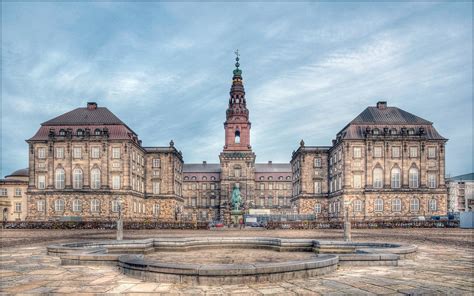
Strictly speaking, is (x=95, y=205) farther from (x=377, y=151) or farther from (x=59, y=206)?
(x=377, y=151)

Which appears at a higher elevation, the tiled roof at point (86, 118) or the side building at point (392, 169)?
the tiled roof at point (86, 118)

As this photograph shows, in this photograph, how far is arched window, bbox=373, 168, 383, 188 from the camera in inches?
2405

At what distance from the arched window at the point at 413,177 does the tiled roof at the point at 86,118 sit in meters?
41.2

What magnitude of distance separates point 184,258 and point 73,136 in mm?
52865

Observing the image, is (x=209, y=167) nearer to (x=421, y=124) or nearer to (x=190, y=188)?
(x=190, y=188)

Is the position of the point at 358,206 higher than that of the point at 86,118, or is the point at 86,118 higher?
the point at 86,118

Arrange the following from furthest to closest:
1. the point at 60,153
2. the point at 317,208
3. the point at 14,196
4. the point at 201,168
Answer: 1. the point at 201,168
2. the point at 14,196
3. the point at 317,208
4. the point at 60,153

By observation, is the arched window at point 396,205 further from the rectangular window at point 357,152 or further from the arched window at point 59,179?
the arched window at point 59,179

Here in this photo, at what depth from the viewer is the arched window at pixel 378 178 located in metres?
61.1

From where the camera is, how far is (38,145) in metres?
62.2

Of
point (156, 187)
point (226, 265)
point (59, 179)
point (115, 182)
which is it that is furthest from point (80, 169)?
point (226, 265)

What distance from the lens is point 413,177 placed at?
6153 cm

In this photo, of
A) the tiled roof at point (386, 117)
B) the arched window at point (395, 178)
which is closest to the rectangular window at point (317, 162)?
the tiled roof at point (386, 117)

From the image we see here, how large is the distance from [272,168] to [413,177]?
203ft
